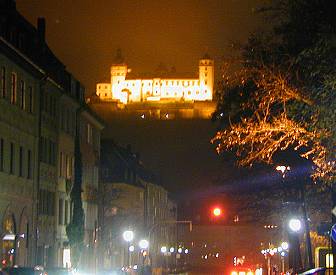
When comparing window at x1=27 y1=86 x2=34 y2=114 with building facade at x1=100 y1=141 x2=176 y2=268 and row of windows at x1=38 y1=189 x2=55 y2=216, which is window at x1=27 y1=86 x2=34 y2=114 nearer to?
row of windows at x1=38 y1=189 x2=55 y2=216

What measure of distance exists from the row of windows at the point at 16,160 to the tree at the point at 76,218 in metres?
11.8

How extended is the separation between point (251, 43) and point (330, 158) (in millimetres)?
4743

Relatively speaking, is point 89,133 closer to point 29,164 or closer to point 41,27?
point 41,27

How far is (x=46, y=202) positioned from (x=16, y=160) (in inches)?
378

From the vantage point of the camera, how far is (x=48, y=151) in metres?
62.4

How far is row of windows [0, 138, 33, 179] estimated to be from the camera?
163 ft

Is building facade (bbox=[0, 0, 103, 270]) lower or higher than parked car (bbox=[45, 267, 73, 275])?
higher

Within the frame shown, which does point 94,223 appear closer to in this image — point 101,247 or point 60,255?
point 101,247

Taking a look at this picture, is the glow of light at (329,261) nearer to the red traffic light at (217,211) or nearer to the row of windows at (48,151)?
the red traffic light at (217,211)

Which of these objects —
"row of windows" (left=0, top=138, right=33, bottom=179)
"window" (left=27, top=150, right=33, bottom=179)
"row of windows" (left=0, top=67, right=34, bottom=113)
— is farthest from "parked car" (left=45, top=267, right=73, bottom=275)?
"window" (left=27, top=150, right=33, bottom=179)

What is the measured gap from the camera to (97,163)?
286 ft

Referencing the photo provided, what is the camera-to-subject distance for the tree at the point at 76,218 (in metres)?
67.8

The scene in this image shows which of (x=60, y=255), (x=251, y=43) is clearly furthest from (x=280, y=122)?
(x=60, y=255)

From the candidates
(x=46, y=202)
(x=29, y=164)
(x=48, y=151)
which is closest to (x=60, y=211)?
(x=46, y=202)
